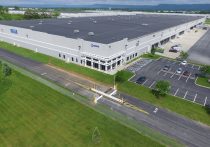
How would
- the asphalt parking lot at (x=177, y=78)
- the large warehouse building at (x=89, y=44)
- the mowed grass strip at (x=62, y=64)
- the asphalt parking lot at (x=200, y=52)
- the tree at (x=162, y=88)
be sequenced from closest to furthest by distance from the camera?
the tree at (x=162, y=88), the asphalt parking lot at (x=177, y=78), the mowed grass strip at (x=62, y=64), the large warehouse building at (x=89, y=44), the asphalt parking lot at (x=200, y=52)

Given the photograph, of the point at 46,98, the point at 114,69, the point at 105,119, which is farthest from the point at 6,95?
the point at 114,69

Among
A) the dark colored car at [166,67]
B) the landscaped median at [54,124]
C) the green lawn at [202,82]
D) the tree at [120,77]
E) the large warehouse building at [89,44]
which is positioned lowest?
the landscaped median at [54,124]

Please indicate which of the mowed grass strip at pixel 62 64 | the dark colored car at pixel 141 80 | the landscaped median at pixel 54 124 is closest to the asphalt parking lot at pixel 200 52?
the dark colored car at pixel 141 80

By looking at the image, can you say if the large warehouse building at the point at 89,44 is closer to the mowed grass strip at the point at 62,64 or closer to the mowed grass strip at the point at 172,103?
the mowed grass strip at the point at 62,64

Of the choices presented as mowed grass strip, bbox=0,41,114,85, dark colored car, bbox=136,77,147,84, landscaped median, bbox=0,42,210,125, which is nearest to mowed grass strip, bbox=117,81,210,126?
landscaped median, bbox=0,42,210,125

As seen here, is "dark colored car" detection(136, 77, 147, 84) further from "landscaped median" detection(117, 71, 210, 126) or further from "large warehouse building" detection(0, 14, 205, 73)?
"large warehouse building" detection(0, 14, 205, 73)

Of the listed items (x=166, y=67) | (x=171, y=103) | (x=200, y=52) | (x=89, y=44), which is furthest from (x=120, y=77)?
(x=200, y=52)

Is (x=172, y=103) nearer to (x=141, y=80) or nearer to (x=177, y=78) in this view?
(x=141, y=80)
